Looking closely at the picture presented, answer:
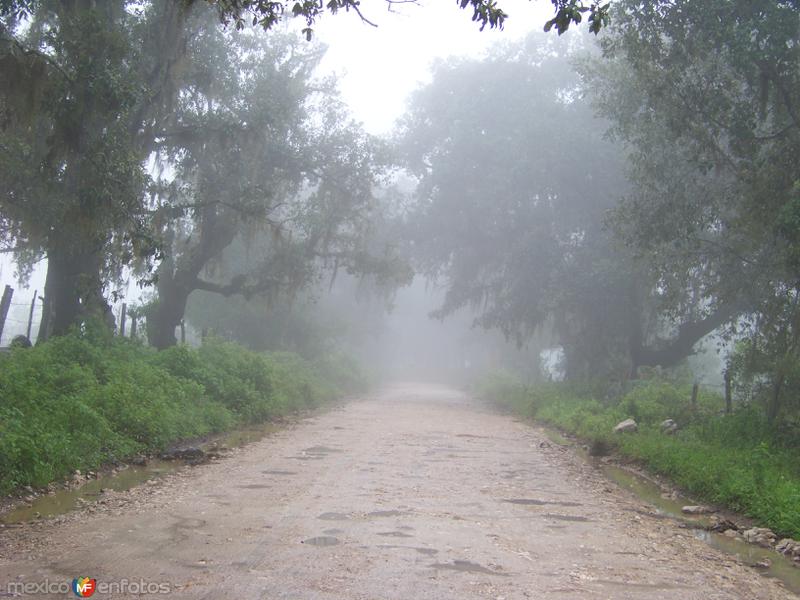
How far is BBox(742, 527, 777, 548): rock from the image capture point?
7.24 meters

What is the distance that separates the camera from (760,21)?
12.6m

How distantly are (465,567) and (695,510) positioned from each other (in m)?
4.45

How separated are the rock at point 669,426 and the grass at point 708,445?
14 cm

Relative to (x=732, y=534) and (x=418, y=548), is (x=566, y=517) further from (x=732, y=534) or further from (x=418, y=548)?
(x=418, y=548)

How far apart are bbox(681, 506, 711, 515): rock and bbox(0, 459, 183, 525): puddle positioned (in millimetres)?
6342

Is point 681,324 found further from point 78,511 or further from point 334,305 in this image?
point 334,305

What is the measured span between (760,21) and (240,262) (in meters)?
21.7

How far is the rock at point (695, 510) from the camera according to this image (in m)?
8.74

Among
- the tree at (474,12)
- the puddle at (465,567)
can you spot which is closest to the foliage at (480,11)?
the tree at (474,12)

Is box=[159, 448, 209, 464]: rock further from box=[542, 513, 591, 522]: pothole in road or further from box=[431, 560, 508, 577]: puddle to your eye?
box=[431, 560, 508, 577]: puddle

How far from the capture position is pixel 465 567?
5480 millimetres

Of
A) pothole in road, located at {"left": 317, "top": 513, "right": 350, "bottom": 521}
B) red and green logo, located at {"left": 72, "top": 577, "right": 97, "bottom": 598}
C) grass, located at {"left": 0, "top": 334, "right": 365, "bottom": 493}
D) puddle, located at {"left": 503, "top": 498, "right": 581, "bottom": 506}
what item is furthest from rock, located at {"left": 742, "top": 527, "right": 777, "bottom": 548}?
grass, located at {"left": 0, "top": 334, "right": 365, "bottom": 493}

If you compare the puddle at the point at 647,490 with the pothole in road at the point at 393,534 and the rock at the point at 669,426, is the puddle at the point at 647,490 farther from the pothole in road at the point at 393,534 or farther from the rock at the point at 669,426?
the pothole in road at the point at 393,534

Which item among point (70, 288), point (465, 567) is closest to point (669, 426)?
point (465, 567)
